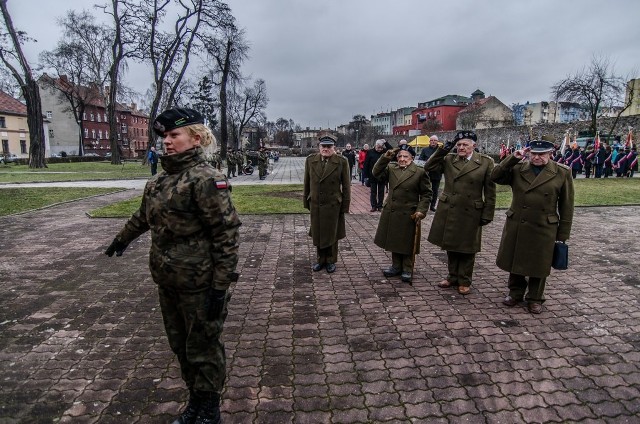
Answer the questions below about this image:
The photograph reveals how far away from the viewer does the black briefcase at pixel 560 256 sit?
14.1ft

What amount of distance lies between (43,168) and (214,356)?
3639 cm

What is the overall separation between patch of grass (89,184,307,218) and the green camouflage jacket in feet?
27.8

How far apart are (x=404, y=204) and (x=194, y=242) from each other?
11.4 feet

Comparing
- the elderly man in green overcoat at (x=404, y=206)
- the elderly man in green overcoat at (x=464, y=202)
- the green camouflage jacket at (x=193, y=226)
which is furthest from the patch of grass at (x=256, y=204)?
the green camouflage jacket at (x=193, y=226)

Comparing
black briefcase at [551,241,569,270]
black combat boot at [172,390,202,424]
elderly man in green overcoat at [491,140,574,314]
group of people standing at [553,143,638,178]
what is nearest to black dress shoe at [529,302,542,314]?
elderly man in green overcoat at [491,140,574,314]

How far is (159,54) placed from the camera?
110ft

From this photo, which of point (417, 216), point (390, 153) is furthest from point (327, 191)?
point (417, 216)

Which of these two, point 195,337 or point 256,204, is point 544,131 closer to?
point 256,204

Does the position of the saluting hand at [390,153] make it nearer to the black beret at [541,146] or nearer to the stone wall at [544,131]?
the black beret at [541,146]

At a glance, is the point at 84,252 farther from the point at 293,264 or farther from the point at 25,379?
the point at 25,379

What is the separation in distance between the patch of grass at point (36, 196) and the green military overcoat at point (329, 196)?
9.70 meters

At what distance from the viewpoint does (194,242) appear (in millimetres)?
2510

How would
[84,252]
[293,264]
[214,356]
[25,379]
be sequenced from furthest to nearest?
[84,252] → [293,264] → [25,379] → [214,356]

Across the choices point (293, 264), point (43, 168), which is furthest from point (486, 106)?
point (293, 264)
